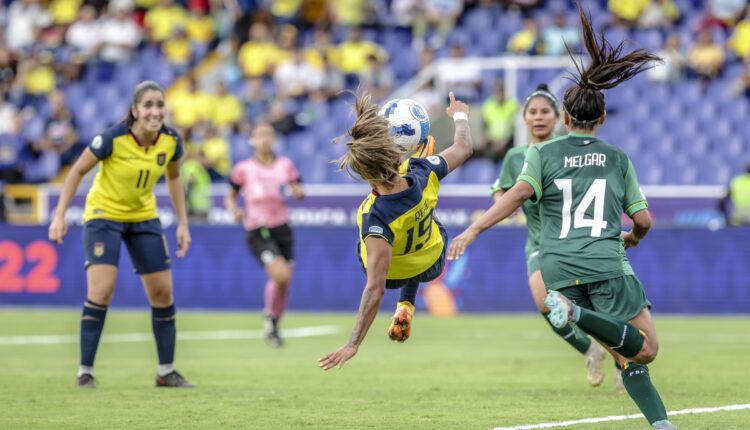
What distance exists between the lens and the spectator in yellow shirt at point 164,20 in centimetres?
2827

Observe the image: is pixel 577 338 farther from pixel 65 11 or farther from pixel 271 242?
pixel 65 11

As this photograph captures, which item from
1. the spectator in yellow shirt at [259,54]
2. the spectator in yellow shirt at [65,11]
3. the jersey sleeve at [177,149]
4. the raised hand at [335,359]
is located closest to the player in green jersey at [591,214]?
the raised hand at [335,359]

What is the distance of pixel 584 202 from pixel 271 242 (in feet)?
28.5

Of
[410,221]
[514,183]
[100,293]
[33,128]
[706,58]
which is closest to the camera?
[410,221]

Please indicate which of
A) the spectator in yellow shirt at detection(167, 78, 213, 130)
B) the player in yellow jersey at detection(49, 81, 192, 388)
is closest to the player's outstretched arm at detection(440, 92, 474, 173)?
the player in yellow jersey at detection(49, 81, 192, 388)

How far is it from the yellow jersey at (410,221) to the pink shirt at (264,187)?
7200 mm

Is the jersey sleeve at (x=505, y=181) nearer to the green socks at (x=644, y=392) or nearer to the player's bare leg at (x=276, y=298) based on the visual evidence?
the green socks at (x=644, y=392)

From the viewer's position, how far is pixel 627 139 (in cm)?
2288

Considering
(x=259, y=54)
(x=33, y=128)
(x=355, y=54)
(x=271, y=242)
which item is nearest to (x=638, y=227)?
(x=271, y=242)

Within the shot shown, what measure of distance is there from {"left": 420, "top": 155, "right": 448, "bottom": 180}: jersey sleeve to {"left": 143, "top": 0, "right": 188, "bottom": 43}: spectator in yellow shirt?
818 inches

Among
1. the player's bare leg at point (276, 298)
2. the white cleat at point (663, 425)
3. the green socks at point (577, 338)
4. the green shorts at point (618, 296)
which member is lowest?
the player's bare leg at point (276, 298)

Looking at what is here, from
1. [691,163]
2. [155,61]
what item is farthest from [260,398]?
[155,61]

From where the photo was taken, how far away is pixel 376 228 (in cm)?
763

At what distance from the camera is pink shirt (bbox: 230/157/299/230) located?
1566cm
